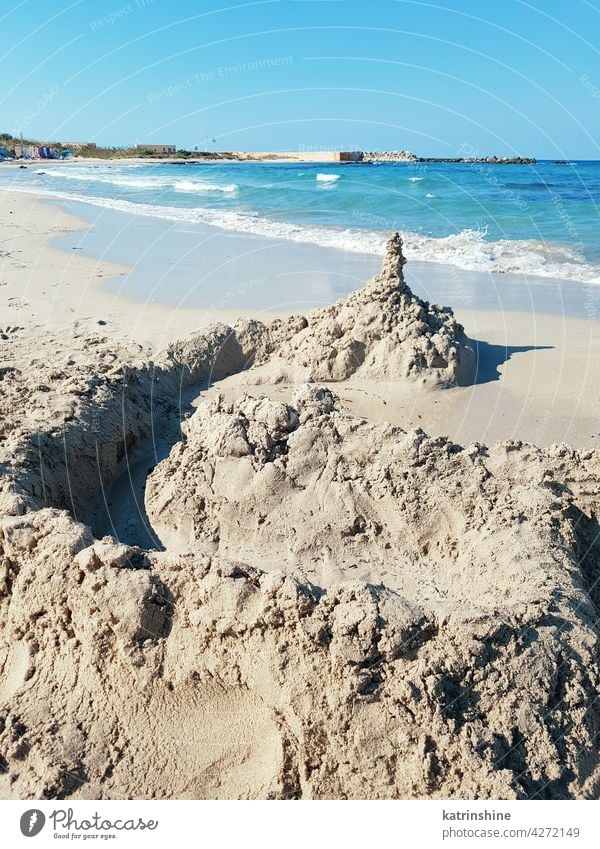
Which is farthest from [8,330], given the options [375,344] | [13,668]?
[13,668]

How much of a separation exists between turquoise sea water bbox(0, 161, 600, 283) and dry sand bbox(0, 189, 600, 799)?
9.87 meters

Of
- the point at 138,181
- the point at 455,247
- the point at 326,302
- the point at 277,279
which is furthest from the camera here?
the point at 138,181

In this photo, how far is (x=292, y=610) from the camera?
2775 millimetres

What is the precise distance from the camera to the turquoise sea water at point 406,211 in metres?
14.8

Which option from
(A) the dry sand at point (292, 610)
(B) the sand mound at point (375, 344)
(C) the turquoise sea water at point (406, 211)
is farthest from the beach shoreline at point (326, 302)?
(A) the dry sand at point (292, 610)

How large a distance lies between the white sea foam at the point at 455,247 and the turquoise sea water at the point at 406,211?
0.08 ft

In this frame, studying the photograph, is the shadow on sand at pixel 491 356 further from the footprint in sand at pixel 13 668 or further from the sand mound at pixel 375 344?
the footprint in sand at pixel 13 668

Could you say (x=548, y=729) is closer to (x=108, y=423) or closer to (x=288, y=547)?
(x=288, y=547)

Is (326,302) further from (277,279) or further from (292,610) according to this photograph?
(292,610)

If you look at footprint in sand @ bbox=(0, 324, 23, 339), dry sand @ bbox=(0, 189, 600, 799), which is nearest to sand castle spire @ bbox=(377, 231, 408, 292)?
dry sand @ bbox=(0, 189, 600, 799)

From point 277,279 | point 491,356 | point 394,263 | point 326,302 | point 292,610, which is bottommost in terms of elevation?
point 292,610

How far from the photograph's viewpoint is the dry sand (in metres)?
2.62

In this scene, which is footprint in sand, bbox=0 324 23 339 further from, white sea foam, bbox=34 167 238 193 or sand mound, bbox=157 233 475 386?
white sea foam, bbox=34 167 238 193

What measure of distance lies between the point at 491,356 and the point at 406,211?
1494cm
